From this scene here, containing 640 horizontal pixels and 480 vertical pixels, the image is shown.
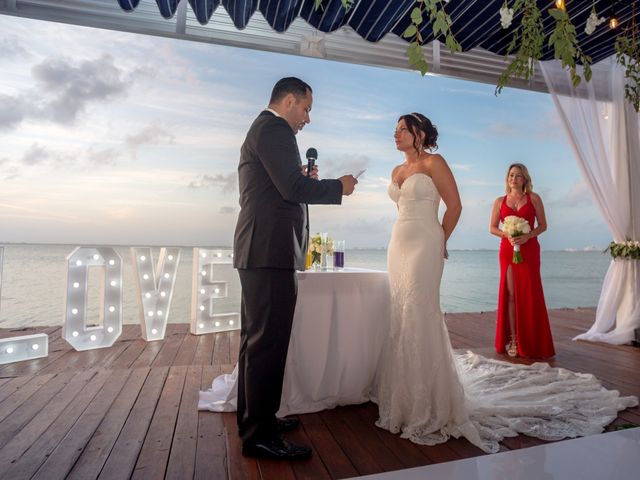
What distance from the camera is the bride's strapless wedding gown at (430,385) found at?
2383 millimetres

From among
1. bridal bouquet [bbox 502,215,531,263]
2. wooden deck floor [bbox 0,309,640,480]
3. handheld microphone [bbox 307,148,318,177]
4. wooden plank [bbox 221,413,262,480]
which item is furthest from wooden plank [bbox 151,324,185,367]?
bridal bouquet [bbox 502,215,531,263]

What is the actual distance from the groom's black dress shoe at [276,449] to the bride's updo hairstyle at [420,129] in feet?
6.61

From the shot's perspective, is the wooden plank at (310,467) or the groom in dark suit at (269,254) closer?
the wooden plank at (310,467)

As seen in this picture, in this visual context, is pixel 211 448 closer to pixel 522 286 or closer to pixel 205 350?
pixel 205 350

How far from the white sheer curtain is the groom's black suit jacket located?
453 centimetres

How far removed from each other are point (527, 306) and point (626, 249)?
1936 millimetres

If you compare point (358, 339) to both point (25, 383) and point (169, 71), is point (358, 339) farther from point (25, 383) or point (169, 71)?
point (169, 71)

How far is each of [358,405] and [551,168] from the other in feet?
97.8

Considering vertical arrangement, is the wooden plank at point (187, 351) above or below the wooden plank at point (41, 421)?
below

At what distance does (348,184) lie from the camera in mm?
2150

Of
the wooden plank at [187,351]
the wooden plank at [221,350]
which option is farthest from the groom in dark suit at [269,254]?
the wooden plank at [187,351]

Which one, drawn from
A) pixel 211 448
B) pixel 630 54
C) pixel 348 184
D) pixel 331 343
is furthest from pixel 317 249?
pixel 630 54

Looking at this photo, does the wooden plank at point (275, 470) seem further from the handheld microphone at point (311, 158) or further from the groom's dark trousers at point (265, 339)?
the handheld microphone at point (311, 158)

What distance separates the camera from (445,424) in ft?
7.88
